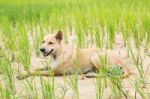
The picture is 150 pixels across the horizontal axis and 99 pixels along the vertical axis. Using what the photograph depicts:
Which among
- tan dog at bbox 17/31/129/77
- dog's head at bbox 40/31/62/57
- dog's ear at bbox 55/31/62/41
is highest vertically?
dog's ear at bbox 55/31/62/41

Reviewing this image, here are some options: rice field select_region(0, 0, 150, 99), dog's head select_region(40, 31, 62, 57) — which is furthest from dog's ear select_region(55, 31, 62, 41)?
rice field select_region(0, 0, 150, 99)

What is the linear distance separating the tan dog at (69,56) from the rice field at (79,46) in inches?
5.3

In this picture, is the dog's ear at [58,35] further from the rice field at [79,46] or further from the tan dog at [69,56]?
the rice field at [79,46]

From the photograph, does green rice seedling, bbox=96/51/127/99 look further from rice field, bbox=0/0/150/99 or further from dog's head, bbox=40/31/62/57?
dog's head, bbox=40/31/62/57

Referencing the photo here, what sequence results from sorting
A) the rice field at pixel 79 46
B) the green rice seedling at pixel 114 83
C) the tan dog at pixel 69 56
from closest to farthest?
the green rice seedling at pixel 114 83, the rice field at pixel 79 46, the tan dog at pixel 69 56

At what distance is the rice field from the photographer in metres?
3.79

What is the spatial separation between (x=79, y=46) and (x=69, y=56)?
75 cm

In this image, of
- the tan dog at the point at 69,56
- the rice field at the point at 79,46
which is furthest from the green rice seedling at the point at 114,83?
the tan dog at the point at 69,56

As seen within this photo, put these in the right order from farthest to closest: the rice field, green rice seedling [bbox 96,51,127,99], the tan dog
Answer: the tan dog
the rice field
green rice seedling [bbox 96,51,127,99]

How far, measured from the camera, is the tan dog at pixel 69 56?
5.18m

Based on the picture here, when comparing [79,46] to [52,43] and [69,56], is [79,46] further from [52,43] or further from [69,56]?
[52,43]

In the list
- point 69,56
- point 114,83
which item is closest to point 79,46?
point 69,56

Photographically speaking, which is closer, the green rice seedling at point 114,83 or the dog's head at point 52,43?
the green rice seedling at point 114,83

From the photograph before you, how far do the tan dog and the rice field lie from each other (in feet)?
0.44
